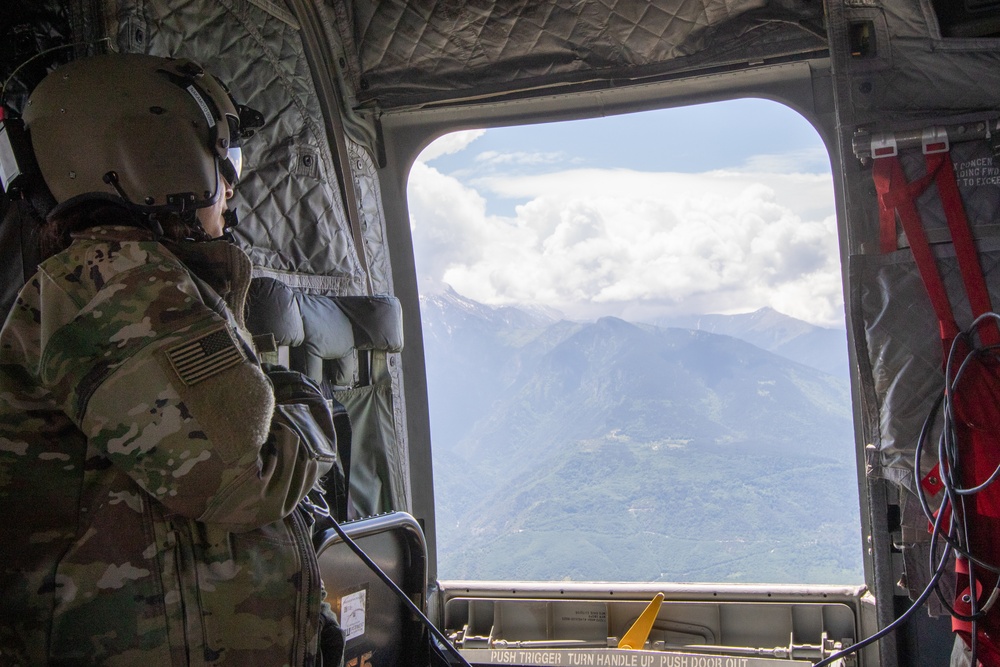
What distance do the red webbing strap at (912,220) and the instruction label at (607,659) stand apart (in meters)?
1.41

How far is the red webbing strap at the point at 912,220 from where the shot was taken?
2820 mm

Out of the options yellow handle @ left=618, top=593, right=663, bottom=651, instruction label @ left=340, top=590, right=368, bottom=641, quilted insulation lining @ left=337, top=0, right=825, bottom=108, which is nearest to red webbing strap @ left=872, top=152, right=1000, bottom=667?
quilted insulation lining @ left=337, top=0, right=825, bottom=108

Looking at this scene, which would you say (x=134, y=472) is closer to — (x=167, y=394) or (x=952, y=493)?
(x=167, y=394)

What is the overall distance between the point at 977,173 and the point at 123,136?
2702mm

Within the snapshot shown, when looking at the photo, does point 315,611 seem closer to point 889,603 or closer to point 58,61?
point 58,61

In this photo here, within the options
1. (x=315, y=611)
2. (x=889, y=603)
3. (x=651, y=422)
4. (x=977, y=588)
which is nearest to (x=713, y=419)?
(x=651, y=422)

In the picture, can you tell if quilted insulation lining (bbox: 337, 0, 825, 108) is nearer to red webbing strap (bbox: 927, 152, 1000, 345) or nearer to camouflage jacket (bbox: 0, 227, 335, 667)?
red webbing strap (bbox: 927, 152, 1000, 345)

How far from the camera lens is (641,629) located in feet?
11.2

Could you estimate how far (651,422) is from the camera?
13.4 feet

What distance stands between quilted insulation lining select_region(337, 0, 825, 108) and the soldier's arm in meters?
2.31

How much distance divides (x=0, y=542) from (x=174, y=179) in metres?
0.80

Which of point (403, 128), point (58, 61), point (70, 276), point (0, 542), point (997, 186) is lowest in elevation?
point (0, 542)

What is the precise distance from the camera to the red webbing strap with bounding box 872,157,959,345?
9.25 ft

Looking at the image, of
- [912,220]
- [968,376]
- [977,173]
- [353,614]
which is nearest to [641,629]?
[353,614]
